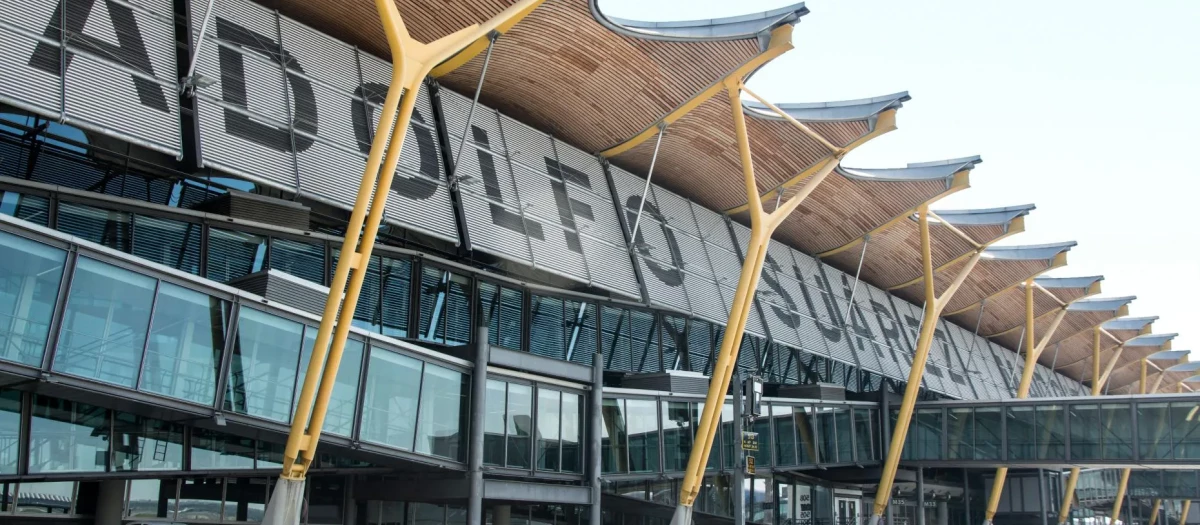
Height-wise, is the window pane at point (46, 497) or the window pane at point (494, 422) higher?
the window pane at point (494, 422)

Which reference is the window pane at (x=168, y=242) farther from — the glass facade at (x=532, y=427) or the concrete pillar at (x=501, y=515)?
the concrete pillar at (x=501, y=515)

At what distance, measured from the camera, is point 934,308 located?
3988 cm

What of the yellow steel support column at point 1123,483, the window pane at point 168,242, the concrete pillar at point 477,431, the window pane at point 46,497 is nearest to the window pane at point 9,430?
the window pane at point 46,497

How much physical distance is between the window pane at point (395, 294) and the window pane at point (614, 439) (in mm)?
6437

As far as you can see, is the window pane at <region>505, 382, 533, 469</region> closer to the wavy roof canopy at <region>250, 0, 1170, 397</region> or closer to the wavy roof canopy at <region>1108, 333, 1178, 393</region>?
the wavy roof canopy at <region>250, 0, 1170, 397</region>

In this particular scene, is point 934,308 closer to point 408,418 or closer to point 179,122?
point 408,418

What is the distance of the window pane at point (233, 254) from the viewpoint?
2194 centimetres

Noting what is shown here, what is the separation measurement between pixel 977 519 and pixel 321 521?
4232 cm

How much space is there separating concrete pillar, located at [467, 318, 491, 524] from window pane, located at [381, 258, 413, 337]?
1.98 m

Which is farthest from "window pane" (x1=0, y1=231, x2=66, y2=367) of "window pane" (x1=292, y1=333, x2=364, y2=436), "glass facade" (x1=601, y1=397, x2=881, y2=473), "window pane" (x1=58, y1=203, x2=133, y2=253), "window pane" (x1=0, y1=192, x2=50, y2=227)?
"glass facade" (x1=601, y1=397, x2=881, y2=473)

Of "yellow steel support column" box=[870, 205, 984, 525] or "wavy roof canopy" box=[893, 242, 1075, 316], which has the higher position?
"wavy roof canopy" box=[893, 242, 1075, 316]

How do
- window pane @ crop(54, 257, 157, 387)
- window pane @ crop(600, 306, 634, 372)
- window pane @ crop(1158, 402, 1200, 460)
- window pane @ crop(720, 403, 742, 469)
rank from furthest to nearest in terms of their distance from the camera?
window pane @ crop(1158, 402, 1200, 460) → window pane @ crop(720, 403, 742, 469) → window pane @ crop(600, 306, 634, 372) → window pane @ crop(54, 257, 157, 387)

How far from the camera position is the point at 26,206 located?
63.0ft

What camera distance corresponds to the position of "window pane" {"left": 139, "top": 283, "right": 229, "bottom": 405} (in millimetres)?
17312
